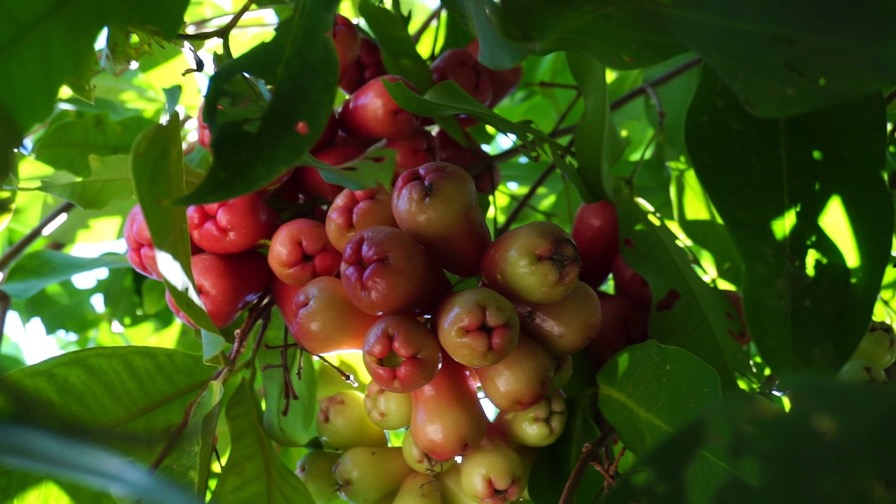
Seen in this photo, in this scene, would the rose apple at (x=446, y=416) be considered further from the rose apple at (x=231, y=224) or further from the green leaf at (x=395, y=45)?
the green leaf at (x=395, y=45)

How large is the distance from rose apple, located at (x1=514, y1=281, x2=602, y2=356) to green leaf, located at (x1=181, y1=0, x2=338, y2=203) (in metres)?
0.22

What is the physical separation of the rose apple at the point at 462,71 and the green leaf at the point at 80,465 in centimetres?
65

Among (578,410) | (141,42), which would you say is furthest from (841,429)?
(141,42)

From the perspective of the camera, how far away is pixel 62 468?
22 centimetres

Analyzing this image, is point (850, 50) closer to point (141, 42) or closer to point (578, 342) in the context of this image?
point (578, 342)

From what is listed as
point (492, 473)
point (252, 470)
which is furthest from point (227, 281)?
point (492, 473)

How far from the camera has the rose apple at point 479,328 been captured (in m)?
0.58

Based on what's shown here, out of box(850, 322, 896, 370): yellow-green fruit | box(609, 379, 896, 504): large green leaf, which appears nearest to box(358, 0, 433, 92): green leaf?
box(850, 322, 896, 370): yellow-green fruit

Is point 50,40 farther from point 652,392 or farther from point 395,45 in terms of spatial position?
point 652,392

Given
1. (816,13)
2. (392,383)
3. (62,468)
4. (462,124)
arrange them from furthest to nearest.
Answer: (462,124) < (392,383) < (816,13) < (62,468)

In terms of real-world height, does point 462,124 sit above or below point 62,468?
below

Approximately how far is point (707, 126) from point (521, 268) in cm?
17

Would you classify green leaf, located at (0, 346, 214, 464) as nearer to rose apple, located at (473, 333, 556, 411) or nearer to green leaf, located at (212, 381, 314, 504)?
green leaf, located at (212, 381, 314, 504)

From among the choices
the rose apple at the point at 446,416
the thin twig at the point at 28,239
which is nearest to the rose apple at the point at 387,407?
the rose apple at the point at 446,416
